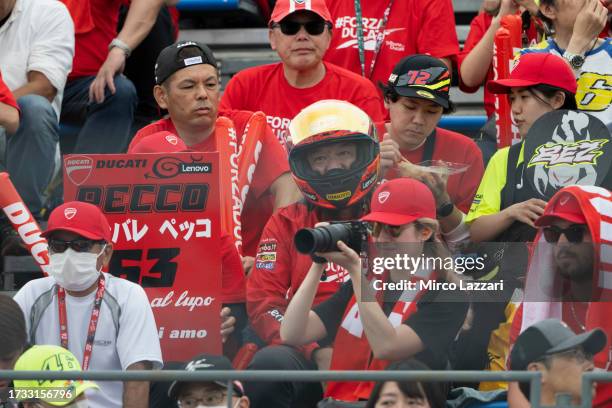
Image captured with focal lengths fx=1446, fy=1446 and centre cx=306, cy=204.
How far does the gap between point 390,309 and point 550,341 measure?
36.5 inches

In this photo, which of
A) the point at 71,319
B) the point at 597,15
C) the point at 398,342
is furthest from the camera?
the point at 597,15

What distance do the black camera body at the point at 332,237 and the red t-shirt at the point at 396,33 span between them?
9.27 ft

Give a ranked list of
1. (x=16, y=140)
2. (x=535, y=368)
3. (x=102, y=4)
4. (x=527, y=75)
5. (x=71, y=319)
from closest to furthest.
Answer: (x=535, y=368) < (x=71, y=319) < (x=527, y=75) < (x=16, y=140) < (x=102, y=4)

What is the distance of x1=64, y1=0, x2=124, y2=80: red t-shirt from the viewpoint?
8.45 meters

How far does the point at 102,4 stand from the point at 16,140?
137 cm

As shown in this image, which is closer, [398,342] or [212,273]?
[398,342]

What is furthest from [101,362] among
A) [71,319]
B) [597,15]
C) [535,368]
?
[597,15]

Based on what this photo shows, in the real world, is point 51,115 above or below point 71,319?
above

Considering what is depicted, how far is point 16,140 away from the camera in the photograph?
7.50 metres

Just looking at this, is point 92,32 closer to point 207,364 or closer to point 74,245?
point 74,245

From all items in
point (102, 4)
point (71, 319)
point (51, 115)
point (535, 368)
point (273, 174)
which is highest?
point (102, 4)

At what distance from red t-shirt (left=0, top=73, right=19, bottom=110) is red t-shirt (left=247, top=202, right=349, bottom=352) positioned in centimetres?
192

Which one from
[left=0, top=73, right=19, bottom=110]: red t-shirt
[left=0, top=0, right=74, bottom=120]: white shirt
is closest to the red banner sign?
[left=0, top=73, right=19, bottom=110]: red t-shirt

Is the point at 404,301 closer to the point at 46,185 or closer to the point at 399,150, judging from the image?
the point at 399,150
